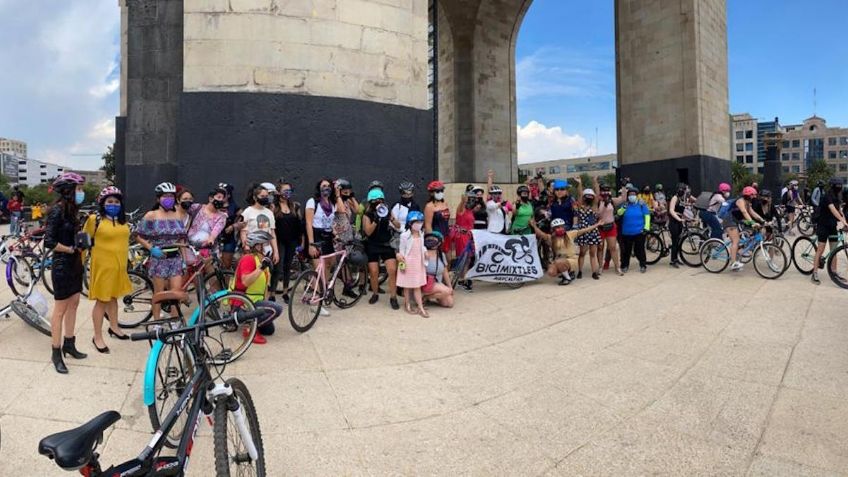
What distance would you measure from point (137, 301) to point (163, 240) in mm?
1197

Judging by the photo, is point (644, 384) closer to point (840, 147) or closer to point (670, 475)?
point (670, 475)

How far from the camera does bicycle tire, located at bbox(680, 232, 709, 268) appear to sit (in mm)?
10789

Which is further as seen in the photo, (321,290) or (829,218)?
(829,218)

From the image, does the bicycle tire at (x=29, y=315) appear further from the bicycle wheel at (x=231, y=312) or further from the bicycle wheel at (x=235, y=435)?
the bicycle wheel at (x=235, y=435)

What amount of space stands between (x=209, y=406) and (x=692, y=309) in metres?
6.78

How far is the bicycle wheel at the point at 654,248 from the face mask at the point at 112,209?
33.8 ft

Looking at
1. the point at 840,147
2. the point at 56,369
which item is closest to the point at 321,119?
the point at 56,369

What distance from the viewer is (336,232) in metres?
7.42

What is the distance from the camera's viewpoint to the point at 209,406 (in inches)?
102

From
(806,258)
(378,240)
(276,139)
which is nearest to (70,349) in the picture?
(378,240)

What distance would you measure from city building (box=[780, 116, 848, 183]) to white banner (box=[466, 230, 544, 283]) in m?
140

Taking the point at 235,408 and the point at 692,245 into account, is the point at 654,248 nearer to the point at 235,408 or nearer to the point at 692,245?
the point at 692,245

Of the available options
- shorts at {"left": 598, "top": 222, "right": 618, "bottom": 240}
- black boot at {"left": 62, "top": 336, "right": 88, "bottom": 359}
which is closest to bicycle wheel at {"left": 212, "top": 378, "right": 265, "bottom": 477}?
black boot at {"left": 62, "top": 336, "right": 88, "bottom": 359}

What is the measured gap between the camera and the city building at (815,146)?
388 ft
